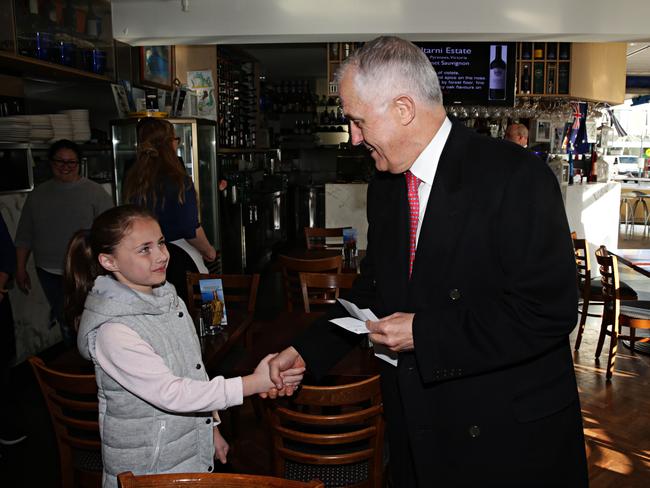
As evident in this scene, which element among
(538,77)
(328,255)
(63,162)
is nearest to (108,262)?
(63,162)

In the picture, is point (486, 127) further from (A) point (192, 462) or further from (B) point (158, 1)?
(A) point (192, 462)

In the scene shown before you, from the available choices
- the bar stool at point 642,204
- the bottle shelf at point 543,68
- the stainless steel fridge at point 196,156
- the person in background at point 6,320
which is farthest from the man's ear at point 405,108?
the bar stool at point 642,204

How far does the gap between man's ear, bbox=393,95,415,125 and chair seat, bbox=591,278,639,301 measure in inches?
200

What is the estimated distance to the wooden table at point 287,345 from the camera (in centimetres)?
271

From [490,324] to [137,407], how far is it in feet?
3.76

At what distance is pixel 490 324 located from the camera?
57.3 inches

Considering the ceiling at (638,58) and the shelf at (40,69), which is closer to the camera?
the shelf at (40,69)

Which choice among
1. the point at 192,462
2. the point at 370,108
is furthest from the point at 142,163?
the point at 370,108

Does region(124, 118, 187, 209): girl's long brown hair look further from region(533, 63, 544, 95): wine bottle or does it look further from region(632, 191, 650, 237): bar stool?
region(632, 191, 650, 237): bar stool

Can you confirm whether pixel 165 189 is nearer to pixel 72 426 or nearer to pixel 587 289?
pixel 72 426

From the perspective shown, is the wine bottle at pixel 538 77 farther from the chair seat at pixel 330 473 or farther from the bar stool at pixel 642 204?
the chair seat at pixel 330 473

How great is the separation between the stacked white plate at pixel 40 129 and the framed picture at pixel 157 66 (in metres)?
1.50

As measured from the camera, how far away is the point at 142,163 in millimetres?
4004

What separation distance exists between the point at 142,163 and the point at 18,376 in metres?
2.08
